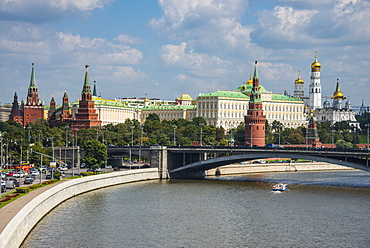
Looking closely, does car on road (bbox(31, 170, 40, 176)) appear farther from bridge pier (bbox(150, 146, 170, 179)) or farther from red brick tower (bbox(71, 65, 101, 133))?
red brick tower (bbox(71, 65, 101, 133))

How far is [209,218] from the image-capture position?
58.9 m

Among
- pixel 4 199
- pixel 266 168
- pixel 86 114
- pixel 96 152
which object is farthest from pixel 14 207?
pixel 86 114

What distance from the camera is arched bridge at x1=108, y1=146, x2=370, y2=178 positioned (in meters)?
84.4

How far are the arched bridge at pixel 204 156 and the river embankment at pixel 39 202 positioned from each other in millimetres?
7185

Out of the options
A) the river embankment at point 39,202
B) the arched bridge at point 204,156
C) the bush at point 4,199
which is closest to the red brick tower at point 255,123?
the arched bridge at point 204,156

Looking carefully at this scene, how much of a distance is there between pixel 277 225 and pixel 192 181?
121 feet

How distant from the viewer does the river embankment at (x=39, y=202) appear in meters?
43.2

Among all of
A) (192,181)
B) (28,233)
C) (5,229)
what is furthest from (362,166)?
(5,229)

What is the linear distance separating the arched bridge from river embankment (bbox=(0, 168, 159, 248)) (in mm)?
7185

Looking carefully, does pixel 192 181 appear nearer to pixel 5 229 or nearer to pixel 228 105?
pixel 5 229

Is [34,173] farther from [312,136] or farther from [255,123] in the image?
[312,136]

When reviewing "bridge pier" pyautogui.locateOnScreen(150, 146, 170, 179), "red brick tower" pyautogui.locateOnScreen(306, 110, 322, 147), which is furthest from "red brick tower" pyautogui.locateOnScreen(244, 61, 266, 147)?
"bridge pier" pyautogui.locateOnScreen(150, 146, 170, 179)

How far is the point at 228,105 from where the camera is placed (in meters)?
198

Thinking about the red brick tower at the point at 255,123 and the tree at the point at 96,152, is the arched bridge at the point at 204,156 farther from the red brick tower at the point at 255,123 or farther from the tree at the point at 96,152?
the red brick tower at the point at 255,123
